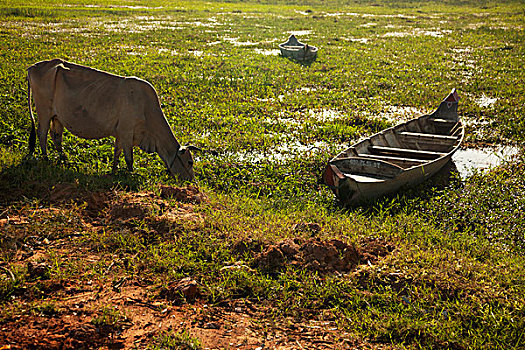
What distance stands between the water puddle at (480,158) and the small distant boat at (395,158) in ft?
1.58

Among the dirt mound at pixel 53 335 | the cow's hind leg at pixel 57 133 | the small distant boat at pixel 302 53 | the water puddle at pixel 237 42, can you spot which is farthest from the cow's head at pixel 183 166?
the water puddle at pixel 237 42

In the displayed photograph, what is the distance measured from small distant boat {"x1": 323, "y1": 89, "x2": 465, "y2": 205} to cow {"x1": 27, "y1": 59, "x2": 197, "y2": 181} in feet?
9.59

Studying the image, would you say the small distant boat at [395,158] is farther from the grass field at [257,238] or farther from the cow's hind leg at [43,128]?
the cow's hind leg at [43,128]

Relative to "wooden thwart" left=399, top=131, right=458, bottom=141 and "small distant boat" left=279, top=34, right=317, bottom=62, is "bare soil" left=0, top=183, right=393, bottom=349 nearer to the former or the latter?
"wooden thwart" left=399, top=131, right=458, bottom=141

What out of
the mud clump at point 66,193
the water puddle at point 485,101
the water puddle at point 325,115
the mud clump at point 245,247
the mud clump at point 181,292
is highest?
the water puddle at point 485,101

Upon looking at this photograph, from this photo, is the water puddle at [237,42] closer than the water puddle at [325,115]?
No

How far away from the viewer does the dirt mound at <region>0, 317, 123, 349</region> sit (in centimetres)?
382

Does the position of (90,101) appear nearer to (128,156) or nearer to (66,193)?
(128,156)

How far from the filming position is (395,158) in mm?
9008

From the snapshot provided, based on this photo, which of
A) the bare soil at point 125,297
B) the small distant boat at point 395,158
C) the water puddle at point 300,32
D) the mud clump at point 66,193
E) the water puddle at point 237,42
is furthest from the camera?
the water puddle at point 300,32

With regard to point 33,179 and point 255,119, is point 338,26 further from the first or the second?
point 33,179

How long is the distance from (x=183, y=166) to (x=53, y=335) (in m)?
4.58

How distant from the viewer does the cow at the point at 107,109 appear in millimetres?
7941

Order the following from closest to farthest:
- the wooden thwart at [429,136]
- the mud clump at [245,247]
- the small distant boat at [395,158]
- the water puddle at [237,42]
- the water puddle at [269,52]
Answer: the mud clump at [245,247] < the small distant boat at [395,158] < the wooden thwart at [429,136] < the water puddle at [269,52] < the water puddle at [237,42]
